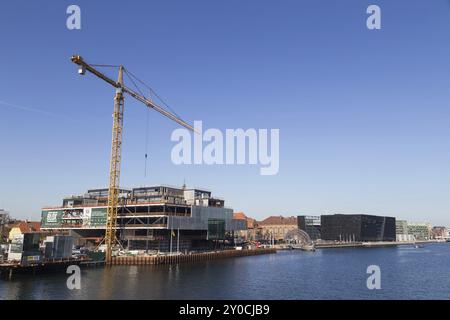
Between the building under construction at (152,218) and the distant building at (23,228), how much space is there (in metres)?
5.52

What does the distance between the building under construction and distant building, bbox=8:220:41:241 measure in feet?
18.1

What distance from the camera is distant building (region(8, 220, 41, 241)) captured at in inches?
4920

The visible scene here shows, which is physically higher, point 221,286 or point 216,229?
point 216,229

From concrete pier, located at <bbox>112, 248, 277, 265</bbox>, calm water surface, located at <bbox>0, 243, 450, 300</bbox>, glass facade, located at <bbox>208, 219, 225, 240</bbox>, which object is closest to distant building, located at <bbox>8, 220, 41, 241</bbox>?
concrete pier, located at <bbox>112, 248, 277, 265</bbox>

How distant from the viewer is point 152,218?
111m

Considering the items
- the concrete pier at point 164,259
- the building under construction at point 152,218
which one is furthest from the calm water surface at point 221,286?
the building under construction at point 152,218

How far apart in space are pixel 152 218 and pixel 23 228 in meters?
53.7

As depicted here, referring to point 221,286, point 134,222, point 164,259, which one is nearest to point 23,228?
point 134,222

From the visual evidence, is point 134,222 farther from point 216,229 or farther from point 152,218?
point 216,229

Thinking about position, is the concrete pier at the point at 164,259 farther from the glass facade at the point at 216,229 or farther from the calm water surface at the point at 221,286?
the calm water surface at the point at 221,286
